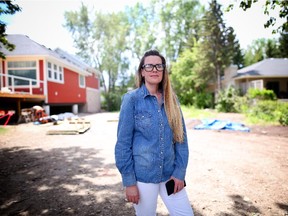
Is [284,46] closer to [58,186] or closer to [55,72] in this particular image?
[55,72]

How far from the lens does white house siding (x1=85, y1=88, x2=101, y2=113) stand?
28.9 metres

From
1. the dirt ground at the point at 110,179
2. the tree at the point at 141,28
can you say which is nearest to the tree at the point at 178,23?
the tree at the point at 141,28

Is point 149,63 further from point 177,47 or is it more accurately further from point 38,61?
point 177,47

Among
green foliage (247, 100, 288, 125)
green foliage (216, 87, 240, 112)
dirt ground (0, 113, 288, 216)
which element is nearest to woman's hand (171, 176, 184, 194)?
dirt ground (0, 113, 288, 216)

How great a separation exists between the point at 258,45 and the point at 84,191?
81.2 m

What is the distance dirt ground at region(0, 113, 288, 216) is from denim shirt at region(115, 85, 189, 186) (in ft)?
5.32

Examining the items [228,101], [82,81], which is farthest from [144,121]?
[82,81]

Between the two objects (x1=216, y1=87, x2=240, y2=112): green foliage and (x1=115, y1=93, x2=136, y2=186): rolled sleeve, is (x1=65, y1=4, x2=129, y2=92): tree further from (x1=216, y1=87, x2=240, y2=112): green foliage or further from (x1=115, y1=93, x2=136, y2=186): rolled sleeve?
(x1=115, y1=93, x2=136, y2=186): rolled sleeve

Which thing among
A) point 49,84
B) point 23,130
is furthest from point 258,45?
point 23,130

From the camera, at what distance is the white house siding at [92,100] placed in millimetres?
28938

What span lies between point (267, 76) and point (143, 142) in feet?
99.5

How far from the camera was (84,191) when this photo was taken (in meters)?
4.18

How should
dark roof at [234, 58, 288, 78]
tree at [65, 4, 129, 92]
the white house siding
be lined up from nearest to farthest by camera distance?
dark roof at [234, 58, 288, 78], the white house siding, tree at [65, 4, 129, 92]

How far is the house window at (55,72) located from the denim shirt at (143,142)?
1745cm
